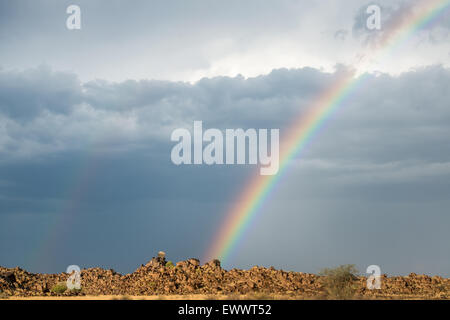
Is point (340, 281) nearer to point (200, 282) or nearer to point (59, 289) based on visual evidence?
point (200, 282)

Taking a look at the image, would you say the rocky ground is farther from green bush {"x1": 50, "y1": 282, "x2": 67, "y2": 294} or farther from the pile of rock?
green bush {"x1": 50, "y1": 282, "x2": 67, "y2": 294}

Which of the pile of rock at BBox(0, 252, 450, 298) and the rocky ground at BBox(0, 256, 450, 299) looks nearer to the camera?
the rocky ground at BBox(0, 256, 450, 299)

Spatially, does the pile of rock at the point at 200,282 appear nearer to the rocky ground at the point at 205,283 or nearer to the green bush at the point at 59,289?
the rocky ground at the point at 205,283

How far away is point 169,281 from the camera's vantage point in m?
65.6

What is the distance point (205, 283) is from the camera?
64688 mm

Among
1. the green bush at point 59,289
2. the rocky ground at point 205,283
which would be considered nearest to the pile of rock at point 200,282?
A: the rocky ground at point 205,283

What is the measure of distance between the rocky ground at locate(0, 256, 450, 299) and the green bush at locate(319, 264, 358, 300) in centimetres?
111

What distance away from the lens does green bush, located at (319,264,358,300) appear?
58.9 m

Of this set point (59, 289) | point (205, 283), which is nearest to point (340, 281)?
point (205, 283)

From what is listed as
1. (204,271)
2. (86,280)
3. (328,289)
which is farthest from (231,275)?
(86,280)

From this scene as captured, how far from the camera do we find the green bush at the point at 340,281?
5890cm

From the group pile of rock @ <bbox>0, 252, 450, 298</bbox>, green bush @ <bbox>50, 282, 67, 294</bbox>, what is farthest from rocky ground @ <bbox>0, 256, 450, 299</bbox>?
green bush @ <bbox>50, 282, 67, 294</bbox>

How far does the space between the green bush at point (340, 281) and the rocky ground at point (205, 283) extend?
3.64 ft
